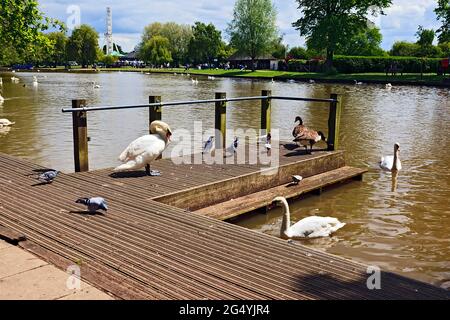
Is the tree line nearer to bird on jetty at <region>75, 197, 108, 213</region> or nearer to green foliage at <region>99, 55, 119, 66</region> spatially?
green foliage at <region>99, 55, 119, 66</region>

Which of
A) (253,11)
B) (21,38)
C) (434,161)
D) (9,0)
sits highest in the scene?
(253,11)

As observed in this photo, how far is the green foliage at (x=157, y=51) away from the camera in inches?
5221

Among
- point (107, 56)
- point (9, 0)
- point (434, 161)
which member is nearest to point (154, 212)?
point (434, 161)

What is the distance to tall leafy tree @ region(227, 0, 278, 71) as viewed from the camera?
9188cm

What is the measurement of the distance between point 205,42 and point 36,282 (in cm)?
12602

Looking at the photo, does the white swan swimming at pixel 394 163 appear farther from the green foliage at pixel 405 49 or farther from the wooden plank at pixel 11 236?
the green foliage at pixel 405 49

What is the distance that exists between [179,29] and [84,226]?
145831 millimetres

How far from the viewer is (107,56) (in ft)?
508

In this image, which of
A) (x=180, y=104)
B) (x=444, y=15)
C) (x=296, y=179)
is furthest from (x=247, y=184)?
(x=444, y=15)

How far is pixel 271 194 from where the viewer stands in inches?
374

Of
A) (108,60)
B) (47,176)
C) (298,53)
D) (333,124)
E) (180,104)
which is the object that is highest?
(298,53)

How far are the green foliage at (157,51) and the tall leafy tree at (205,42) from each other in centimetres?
819

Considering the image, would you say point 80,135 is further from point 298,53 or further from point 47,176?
point 298,53

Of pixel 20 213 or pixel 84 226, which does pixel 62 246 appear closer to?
pixel 84 226
